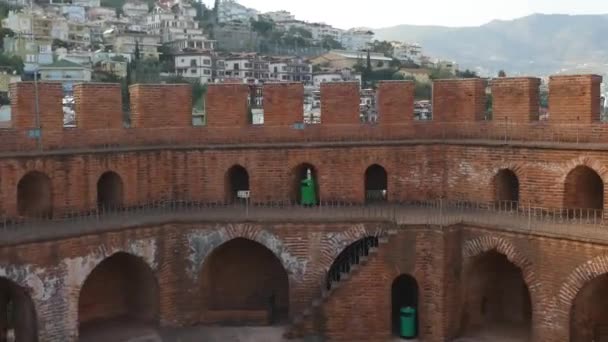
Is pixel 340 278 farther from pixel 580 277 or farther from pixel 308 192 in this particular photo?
pixel 580 277

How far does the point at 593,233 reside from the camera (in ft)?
53.4

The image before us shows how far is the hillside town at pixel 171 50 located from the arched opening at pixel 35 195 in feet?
79.7

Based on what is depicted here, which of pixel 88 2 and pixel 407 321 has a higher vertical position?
pixel 88 2

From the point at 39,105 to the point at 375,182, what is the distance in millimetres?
9565

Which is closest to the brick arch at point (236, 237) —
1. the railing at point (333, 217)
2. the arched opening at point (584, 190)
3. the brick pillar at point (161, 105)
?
the railing at point (333, 217)

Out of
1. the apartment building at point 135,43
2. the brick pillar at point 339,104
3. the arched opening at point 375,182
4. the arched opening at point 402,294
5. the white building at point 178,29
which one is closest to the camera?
the arched opening at point 402,294

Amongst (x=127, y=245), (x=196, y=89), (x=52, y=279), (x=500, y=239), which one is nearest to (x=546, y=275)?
(x=500, y=239)

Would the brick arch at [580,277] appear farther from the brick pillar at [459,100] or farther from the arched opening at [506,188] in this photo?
the brick pillar at [459,100]

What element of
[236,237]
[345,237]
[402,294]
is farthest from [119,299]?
[402,294]

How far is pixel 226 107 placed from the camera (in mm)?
20859

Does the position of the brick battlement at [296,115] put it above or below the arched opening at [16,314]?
above

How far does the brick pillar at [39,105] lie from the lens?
18500mm

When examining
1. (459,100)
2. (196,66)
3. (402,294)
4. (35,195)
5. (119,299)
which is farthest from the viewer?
(196,66)

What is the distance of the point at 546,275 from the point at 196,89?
2212 inches
